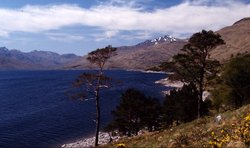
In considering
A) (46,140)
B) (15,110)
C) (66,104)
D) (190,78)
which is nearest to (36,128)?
(46,140)

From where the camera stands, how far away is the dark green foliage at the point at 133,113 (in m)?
64.0

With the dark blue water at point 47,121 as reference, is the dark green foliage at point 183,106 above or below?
above

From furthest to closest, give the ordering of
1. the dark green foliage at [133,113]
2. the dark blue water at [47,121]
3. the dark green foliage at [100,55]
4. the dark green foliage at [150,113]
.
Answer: the dark blue water at [47,121] → the dark green foliage at [150,113] → the dark green foliage at [133,113] → the dark green foliage at [100,55]

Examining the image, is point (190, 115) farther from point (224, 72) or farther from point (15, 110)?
point (15, 110)

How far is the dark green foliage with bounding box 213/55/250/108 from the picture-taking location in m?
61.3

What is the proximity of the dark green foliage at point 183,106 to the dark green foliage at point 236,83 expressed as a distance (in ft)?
15.9

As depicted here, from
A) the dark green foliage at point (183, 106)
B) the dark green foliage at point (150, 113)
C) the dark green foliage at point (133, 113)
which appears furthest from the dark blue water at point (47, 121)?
the dark green foliage at point (183, 106)

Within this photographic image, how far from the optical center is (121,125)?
65.4 metres

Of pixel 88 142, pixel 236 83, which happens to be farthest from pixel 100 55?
pixel 88 142

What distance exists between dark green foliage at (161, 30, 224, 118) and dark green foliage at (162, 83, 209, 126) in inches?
759

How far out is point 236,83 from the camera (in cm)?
6197

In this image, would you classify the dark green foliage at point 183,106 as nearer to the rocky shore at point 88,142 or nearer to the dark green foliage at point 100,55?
the rocky shore at point 88,142

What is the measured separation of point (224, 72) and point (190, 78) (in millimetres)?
21624

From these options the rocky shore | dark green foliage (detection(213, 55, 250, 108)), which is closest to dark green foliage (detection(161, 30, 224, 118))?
dark green foliage (detection(213, 55, 250, 108))
